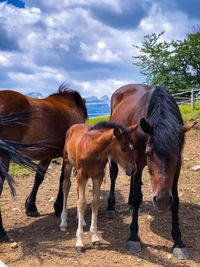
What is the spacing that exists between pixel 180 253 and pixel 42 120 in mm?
2748

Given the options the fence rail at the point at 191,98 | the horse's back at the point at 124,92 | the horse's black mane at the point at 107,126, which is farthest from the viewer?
the fence rail at the point at 191,98

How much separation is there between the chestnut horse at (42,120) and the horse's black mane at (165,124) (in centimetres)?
150

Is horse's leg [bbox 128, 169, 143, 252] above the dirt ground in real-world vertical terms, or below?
above

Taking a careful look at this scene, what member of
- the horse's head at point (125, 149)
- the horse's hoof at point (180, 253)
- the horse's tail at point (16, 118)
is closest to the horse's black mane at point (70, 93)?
the horse's tail at point (16, 118)

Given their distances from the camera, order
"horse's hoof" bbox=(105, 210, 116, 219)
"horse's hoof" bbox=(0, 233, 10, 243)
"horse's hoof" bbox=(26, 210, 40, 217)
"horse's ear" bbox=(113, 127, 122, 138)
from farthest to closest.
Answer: "horse's hoof" bbox=(26, 210, 40, 217) → "horse's hoof" bbox=(105, 210, 116, 219) → "horse's hoof" bbox=(0, 233, 10, 243) → "horse's ear" bbox=(113, 127, 122, 138)

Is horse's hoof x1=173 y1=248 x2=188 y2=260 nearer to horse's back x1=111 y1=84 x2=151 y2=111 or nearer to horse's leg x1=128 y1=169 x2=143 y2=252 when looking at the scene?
horse's leg x1=128 y1=169 x2=143 y2=252

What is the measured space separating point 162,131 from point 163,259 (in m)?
1.59

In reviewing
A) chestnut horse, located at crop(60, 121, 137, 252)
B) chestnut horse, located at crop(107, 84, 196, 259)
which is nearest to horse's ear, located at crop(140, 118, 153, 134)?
chestnut horse, located at crop(107, 84, 196, 259)

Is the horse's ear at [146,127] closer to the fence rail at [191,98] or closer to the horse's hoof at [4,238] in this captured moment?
the horse's hoof at [4,238]

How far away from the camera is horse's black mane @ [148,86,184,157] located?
4203mm

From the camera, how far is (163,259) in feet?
15.1

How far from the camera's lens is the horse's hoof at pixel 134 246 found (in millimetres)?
4770

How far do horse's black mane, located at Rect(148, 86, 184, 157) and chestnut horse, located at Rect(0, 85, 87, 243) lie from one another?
1.50 metres

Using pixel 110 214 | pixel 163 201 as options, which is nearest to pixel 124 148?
pixel 163 201
